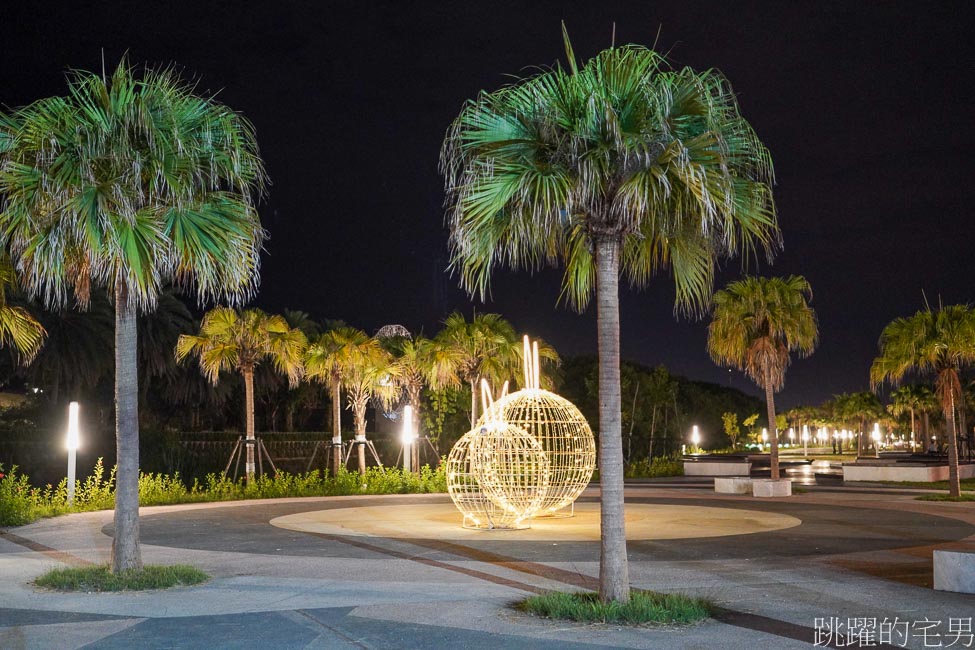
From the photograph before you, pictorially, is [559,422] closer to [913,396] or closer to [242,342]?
[242,342]

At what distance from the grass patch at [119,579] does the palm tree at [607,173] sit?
196 inches

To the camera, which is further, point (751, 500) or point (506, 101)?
point (751, 500)

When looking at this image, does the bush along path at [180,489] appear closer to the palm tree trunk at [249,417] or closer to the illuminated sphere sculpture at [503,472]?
the palm tree trunk at [249,417]

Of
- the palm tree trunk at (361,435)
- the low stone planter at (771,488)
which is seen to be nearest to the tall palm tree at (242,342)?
the palm tree trunk at (361,435)

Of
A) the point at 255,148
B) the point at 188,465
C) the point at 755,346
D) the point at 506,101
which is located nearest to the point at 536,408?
the point at 255,148

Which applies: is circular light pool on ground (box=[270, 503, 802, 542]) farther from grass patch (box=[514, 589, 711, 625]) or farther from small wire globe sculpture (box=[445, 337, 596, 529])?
grass patch (box=[514, 589, 711, 625])

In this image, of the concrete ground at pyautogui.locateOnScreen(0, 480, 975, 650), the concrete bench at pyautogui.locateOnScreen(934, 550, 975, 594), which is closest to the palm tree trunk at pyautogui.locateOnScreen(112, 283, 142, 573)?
the concrete ground at pyautogui.locateOnScreen(0, 480, 975, 650)

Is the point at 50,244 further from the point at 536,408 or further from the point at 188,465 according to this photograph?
the point at 188,465

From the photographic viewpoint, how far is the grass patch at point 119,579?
10.7 metres

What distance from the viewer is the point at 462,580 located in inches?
445

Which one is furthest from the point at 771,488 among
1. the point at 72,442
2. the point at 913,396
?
the point at 913,396

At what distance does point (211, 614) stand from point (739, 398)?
377ft

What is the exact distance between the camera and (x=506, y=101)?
964 cm

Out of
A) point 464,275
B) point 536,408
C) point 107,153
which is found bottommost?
point 536,408
